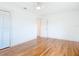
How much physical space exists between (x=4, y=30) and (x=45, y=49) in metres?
0.72

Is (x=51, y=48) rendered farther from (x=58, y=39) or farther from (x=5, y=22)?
(x=5, y=22)

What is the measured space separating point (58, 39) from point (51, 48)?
0.63 feet

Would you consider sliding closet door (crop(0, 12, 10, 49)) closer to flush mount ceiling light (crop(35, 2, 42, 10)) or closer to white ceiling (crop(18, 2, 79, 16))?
white ceiling (crop(18, 2, 79, 16))

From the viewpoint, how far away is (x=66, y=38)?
1.75 metres

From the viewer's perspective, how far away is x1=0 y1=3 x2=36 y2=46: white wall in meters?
1.73

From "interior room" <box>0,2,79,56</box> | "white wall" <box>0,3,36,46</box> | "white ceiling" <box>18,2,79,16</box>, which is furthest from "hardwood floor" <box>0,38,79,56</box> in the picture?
"white ceiling" <box>18,2,79,16</box>

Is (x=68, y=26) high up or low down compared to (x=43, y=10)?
down

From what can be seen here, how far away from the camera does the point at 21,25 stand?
1788 mm

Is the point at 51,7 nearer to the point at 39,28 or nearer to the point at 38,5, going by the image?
the point at 38,5

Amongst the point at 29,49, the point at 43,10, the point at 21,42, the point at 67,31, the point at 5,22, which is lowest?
the point at 29,49

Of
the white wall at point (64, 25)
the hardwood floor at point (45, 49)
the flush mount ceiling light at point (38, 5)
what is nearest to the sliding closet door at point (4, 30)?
the hardwood floor at point (45, 49)

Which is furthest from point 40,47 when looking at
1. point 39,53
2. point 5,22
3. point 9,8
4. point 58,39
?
point 9,8

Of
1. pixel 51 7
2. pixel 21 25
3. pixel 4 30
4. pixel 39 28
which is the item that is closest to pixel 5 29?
pixel 4 30

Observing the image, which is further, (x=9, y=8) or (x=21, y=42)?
(x=21, y=42)
